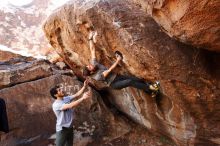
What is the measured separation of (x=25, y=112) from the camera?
8.93 meters

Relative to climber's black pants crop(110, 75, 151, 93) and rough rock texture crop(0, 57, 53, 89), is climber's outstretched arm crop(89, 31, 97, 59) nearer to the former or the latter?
climber's black pants crop(110, 75, 151, 93)

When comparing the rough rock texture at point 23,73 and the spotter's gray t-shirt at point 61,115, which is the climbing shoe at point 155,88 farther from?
the rough rock texture at point 23,73

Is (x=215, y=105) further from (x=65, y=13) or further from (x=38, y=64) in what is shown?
(x=38, y=64)

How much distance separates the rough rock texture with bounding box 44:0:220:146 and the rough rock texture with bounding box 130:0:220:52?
93 centimetres

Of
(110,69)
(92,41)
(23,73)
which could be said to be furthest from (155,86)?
(23,73)

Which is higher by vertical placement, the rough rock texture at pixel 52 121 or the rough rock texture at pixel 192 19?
the rough rock texture at pixel 192 19

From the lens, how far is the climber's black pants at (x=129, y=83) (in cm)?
699

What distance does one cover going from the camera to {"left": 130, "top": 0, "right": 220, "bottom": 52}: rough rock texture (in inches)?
174

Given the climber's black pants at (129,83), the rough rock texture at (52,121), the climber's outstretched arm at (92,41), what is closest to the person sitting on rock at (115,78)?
the climber's black pants at (129,83)

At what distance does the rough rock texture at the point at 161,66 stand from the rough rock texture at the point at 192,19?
93 cm

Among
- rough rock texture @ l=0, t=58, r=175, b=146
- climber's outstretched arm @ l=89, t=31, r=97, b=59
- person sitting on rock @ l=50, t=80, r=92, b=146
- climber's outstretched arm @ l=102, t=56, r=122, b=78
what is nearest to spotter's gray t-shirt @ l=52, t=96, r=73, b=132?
person sitting on rock @ l=50, t=80, r=92, b=146

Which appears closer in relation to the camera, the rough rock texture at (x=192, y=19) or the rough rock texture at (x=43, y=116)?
the rough rock texture at (x=192, y=19)

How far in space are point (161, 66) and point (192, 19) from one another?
5.72 ft

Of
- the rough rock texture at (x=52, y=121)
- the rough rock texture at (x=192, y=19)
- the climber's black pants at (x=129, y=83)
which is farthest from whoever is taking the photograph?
the rough rock texture at (x=52, y=121)
